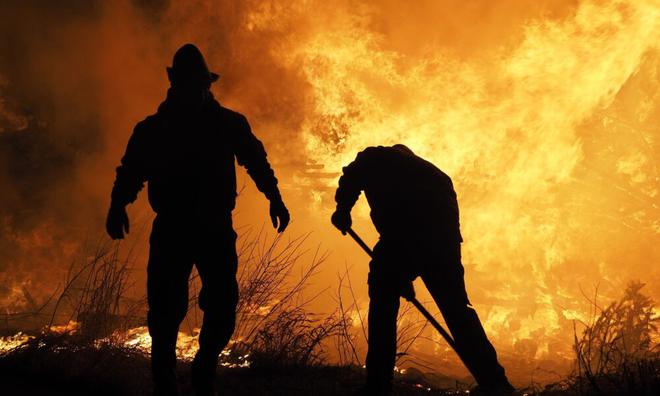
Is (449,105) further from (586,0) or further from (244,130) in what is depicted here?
(244,130)

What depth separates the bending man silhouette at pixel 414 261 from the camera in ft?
10.1

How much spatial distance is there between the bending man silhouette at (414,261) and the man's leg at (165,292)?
4.84 ft

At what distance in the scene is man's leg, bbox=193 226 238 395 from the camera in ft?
9.06

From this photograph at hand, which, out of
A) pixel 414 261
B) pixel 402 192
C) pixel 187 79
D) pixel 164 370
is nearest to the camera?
pixel 164 370

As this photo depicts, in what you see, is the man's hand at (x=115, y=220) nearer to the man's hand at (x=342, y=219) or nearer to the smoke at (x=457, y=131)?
the man's hand at (x=342, y=219)

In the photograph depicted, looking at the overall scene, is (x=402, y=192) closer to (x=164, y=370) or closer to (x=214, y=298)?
(x=214, y=298)

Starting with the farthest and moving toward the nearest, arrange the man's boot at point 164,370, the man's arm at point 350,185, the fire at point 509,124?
1. the fire at point 509,124
2. the man's arm at point 350,185
3. the man's boot at point 164,370

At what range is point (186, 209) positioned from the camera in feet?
9.10

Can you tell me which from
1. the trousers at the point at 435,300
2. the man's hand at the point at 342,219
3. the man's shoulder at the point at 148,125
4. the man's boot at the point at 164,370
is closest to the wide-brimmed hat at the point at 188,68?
the man's shoulder at the point at 148,125

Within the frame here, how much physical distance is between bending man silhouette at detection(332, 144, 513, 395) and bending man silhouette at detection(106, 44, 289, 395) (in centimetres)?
119

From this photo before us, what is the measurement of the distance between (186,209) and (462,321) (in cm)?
215

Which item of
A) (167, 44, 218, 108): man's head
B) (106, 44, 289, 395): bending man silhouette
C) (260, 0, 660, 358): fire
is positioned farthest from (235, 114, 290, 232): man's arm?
(260, 0, 660, 358): fire

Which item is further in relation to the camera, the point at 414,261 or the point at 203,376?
the point at 414,261

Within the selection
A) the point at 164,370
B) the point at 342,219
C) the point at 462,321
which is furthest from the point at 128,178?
the point at 462,321
